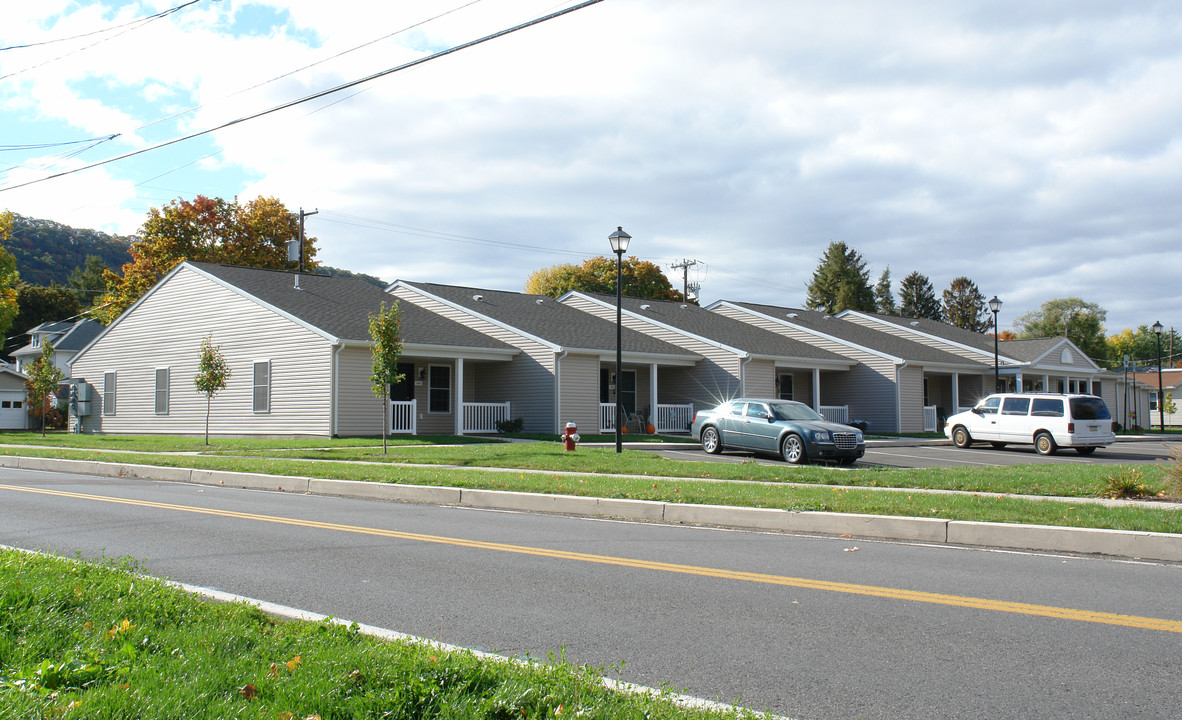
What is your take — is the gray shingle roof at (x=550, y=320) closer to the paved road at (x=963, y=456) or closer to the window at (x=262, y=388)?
the paved road at (x=963, y=456)

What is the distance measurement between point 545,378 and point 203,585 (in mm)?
22249

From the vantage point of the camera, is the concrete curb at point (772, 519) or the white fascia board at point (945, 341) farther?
the white fascia board at point (945, 341)

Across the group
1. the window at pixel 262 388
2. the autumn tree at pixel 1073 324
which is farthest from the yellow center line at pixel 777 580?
the autumn tree at pixel 1073 324

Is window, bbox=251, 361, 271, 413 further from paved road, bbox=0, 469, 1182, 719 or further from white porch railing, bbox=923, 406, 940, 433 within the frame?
white porch railing, bbox=923, 406, 940, 433

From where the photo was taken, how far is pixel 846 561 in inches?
328

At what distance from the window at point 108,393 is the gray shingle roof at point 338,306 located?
20.3 ft

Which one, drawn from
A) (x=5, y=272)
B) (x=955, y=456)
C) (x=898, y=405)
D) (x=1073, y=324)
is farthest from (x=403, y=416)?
(x=1073, y=324)

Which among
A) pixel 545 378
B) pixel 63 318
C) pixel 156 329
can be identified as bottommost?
pixel 545 378

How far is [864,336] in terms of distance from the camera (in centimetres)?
4116

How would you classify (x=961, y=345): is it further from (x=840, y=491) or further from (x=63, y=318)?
(x=63, y=318)

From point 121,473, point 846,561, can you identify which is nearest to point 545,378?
point 121,473

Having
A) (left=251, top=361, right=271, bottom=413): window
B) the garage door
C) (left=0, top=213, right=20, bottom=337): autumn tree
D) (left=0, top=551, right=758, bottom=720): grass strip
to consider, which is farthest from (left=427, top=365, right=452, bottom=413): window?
the garage door

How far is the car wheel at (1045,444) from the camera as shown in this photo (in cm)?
2461

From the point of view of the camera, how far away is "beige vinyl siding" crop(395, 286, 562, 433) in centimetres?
2889
